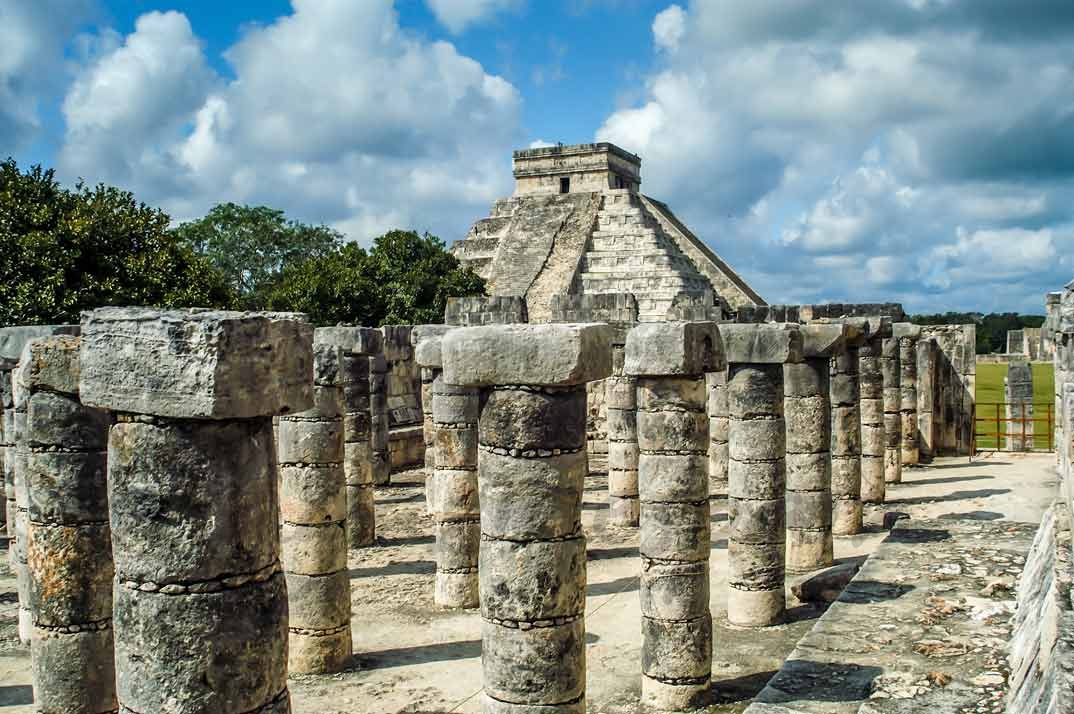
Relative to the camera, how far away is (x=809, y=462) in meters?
12.2

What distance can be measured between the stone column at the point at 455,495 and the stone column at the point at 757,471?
2974 mm

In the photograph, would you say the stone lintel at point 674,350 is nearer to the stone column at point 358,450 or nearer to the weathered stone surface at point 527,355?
the weathered stone surface at point 527,355

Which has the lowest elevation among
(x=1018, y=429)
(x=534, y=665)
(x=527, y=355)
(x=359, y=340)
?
(x=1018, y=429)

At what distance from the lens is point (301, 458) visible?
30.9 ft

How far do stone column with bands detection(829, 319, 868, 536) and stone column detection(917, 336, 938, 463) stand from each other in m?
8.84

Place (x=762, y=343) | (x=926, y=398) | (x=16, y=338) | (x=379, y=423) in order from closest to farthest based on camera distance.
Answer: (x=762, y=343)
(x=16, y=338)
(x=379, y=423)
(x=926, y=398)

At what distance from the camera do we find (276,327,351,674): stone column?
30.0 feet

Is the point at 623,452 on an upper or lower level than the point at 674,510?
lower

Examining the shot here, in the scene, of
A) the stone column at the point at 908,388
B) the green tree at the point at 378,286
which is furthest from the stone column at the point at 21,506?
the green tree at the point at 378,286

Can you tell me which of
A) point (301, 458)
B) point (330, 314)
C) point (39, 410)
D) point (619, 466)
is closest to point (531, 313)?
point (330, 314)

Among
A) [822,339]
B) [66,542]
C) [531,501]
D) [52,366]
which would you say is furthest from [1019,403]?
[52,366]

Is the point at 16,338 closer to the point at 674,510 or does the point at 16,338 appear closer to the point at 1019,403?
the point at 674,510

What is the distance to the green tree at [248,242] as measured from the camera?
45969mm

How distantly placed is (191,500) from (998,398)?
36.9m
